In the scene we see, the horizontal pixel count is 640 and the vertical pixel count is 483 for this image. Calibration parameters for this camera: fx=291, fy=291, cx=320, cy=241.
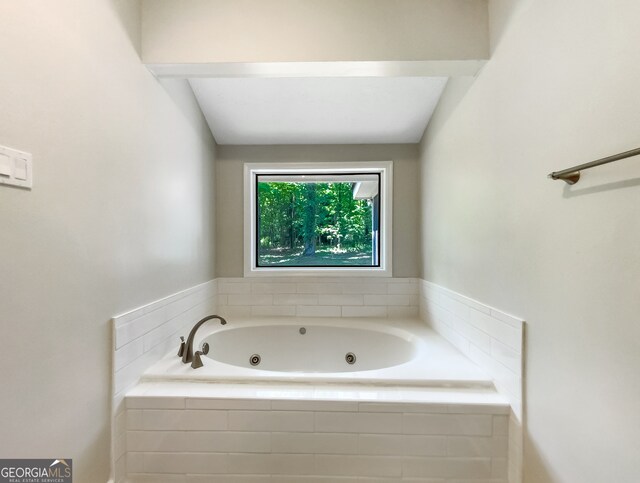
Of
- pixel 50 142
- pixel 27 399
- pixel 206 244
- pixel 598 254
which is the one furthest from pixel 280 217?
pixel 598 254

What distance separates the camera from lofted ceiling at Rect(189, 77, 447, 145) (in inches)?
73.0

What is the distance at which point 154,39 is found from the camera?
1.36 meters

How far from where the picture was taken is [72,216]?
985 millimetres

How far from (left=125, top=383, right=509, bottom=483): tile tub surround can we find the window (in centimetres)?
140

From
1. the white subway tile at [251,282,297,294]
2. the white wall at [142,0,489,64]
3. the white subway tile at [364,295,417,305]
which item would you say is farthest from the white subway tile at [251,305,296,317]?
the white wall at [142,0,489,64]

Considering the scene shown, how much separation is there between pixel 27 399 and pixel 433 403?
1380 millimetres

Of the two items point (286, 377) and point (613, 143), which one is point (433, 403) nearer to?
point (286, 377)

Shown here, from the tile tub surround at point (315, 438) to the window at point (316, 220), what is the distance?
1.40m

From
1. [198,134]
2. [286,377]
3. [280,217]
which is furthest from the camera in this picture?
[280,217]

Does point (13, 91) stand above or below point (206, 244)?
above

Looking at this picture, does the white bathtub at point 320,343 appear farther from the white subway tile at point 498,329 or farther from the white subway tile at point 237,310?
the white subway tile at point 498,329

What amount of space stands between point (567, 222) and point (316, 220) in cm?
194

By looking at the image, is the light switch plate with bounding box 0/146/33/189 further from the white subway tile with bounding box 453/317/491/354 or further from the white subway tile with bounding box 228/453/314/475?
the white subway tile with bounding box 453/317/491/354

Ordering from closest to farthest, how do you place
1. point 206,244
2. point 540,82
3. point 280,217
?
point 540,82 → point 206,244 → point 280,217
